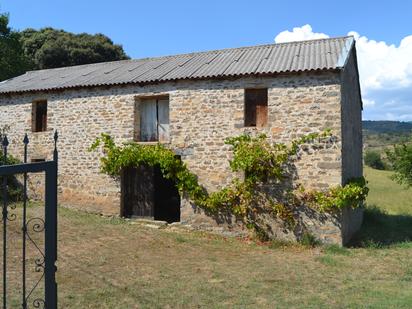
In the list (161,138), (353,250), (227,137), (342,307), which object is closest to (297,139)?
(227,137)

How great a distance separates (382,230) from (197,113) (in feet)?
25.1

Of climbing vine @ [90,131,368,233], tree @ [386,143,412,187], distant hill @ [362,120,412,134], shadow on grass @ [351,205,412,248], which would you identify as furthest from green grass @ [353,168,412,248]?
distant hill @ [362,120,412,134]

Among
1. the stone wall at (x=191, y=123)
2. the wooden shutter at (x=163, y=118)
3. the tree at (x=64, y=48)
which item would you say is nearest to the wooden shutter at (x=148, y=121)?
the wooden shutter at (x=163, y=118)

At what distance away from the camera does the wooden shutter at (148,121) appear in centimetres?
1377

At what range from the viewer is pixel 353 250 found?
11.0 metres

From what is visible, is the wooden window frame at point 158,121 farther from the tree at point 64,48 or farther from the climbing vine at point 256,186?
the tree at point 64,48

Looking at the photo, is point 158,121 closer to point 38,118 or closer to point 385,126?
point 38,118

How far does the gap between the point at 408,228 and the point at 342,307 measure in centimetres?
962

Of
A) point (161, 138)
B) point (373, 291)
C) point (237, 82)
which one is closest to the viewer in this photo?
point (373, 291)

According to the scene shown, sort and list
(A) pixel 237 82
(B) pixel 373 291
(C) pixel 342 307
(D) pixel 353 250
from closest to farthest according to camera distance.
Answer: (C) pixel 342 307 < (B) pixel 373 291 < (D) pixel 353 250 < (A) pixel 237 82

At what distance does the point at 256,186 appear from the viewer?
12.0 metres

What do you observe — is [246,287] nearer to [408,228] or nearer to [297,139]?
[297,139]

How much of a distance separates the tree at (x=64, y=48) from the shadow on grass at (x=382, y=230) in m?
23.4

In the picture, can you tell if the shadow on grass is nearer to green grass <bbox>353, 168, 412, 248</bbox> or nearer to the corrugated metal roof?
green grass <bbox>353, 168, 412, 248</bbox>
